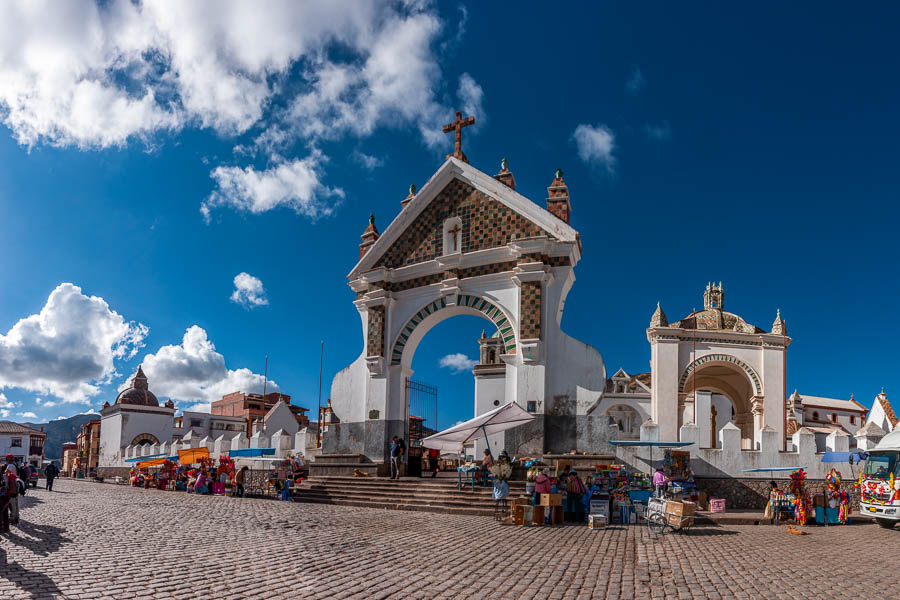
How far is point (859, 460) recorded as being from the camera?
661 inches

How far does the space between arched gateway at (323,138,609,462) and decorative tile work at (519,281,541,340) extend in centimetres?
3

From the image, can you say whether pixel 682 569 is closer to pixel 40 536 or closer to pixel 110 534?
pixel 110 534

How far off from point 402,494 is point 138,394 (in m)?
42.1

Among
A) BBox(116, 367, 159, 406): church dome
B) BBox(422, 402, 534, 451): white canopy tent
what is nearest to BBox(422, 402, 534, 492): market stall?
BBox(422, 402, 534, 451): white canopy tent

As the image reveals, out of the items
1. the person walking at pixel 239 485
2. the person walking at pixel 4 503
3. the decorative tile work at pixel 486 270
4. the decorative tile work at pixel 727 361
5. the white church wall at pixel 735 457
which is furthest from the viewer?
the decorative tile work at pixel 727 361

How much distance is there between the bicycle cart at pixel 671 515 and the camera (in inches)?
495

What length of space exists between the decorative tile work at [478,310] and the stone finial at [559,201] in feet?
11.2

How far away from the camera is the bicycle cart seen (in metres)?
12.6

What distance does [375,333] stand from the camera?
870 inches

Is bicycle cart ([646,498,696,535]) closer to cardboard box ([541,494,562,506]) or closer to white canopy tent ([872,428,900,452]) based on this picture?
cardboard box ([541,494,562,506])

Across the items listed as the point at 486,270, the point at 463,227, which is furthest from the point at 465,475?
the point at 463,227

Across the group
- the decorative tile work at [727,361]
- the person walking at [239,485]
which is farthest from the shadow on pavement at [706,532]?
the decorative tile work at [727,361]

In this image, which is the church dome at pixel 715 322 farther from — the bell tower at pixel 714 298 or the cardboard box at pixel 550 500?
the cardboard box at pixel 550 500

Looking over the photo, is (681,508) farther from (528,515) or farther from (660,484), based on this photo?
(528,515)
